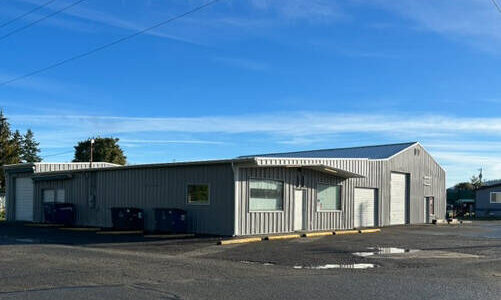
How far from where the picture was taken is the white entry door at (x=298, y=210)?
26156 mm

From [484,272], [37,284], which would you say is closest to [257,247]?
[484,272]

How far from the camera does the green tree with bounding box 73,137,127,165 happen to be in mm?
72250

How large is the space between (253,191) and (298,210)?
326 centimetres

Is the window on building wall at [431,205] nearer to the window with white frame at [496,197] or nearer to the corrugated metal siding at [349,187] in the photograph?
the corrugated metal siding at [349,187]

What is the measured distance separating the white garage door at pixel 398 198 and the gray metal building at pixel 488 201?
84.2ft

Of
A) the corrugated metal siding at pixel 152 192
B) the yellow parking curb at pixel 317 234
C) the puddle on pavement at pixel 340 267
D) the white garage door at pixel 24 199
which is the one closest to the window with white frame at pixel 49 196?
the corrugated metal siding at pixel 152 192

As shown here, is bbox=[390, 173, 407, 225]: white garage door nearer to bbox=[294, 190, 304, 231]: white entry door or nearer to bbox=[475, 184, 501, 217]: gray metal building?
bbox=[294, 190, 304, 231]: white entry door

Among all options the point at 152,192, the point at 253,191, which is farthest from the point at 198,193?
the point at 152,192

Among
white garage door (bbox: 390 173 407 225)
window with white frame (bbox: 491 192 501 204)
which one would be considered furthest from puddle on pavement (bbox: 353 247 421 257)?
window with white frame (bbox: 491 192 501 204)

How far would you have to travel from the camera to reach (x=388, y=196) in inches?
1410

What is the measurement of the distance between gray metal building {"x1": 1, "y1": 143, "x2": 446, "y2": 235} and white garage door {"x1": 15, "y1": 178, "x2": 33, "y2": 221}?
0.56 metres

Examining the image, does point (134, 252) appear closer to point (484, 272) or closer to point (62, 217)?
point (484, 272)

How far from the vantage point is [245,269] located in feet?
44.0

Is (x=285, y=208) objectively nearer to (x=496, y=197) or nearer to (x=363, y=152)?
(x=363, y=152)
